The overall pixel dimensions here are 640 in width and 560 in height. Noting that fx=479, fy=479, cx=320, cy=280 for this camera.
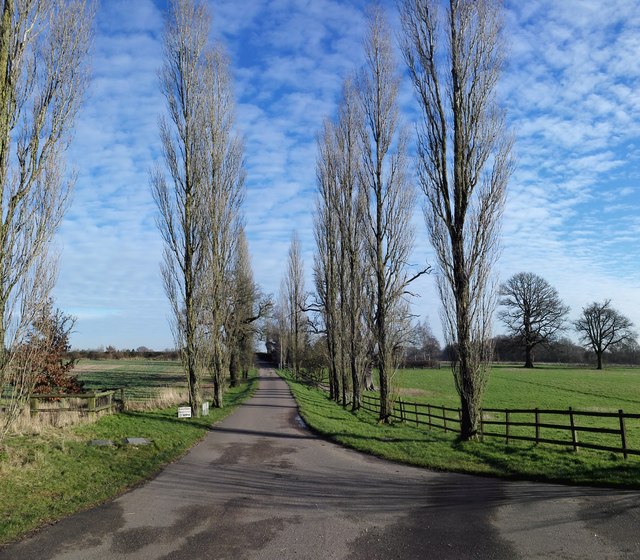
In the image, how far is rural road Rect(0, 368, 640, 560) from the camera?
16.7 ft

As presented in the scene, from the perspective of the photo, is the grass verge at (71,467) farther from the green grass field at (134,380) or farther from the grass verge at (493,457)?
the green grass field at (134,380)

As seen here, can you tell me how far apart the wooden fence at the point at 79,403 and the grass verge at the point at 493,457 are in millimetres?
7084

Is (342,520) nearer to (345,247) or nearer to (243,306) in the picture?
(345,247)

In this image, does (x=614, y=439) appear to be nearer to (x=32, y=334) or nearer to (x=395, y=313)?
(x=395, y=313)

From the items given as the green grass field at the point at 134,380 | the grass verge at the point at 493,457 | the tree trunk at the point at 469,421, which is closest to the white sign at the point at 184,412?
the grass verge at the point at 493,457

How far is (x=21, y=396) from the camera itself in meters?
8.55

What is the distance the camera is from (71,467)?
27.9ft

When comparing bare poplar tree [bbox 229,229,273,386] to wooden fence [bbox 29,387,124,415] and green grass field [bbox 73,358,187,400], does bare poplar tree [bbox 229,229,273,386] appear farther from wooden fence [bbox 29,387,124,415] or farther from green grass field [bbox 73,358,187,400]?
wooden fence [bbox 29,387,124,415]

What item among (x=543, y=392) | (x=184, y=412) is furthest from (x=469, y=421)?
(x=543, y=392)

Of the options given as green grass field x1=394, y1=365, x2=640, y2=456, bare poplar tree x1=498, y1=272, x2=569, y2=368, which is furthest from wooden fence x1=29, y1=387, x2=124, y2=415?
bare poplar tree x1=498, y1=272, x2=569, y2=368

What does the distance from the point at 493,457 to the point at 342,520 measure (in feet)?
16.3

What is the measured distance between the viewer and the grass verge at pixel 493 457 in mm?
8094

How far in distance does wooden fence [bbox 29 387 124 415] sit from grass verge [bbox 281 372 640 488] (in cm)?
708

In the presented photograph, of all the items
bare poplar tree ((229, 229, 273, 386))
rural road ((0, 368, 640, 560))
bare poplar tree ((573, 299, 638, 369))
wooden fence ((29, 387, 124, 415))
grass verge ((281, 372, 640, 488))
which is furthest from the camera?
bare poplar tree ((573, 299, 638, 369))
